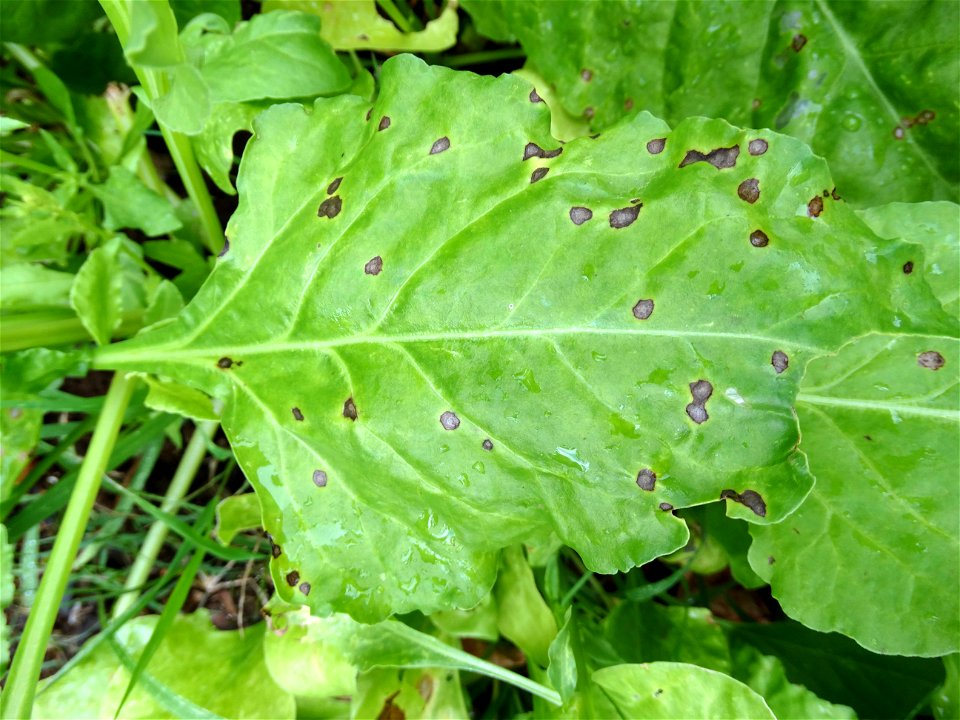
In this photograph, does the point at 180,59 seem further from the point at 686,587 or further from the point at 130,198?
the point at 686,587

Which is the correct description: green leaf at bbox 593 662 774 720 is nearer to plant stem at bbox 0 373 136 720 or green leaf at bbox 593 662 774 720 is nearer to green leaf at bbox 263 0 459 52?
plant stem at bbox 0 373 136 720

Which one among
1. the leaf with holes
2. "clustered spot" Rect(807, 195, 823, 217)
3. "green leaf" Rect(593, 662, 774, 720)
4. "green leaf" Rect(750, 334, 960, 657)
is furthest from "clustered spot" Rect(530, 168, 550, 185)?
"green leaf" Rect(593, 662, 774, 720)

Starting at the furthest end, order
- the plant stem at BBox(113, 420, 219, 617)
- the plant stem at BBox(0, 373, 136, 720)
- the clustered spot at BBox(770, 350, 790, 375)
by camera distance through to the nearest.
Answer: the plant stem at BBox(113, 420, 219, 617) → the plant stem at BBox(0, 373, 136, 720) → the clustered spot at BBox(770, 350, 790, 375)

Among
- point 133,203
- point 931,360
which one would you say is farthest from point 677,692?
point 133,203

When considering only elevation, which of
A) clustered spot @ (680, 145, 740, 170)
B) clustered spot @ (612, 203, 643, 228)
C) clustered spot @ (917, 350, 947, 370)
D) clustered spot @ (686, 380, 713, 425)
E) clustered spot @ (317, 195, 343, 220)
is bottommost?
clustered spot @ (917, 350, 947, 370)

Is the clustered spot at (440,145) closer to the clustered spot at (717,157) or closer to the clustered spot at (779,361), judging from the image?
the clustered spot at (717,157)

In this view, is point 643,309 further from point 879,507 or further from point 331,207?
point 879,507
